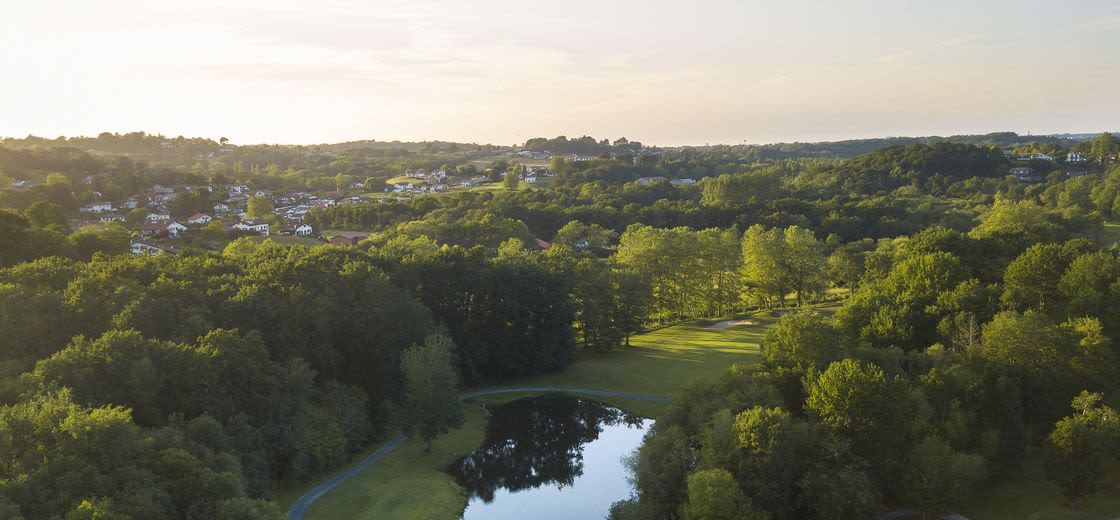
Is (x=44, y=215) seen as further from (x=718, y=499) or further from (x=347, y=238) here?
(x=718, y=499)

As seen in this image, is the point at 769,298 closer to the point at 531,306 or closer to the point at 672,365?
the point at 672,365

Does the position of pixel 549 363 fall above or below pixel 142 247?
below

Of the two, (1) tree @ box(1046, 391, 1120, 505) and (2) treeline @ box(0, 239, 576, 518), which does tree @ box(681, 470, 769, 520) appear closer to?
(1) tree @ box(1046, 391, 1120, 505)

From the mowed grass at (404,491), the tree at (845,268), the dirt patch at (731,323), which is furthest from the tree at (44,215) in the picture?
the tree at (845,268)

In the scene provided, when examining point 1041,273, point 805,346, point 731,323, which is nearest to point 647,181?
point 731,323

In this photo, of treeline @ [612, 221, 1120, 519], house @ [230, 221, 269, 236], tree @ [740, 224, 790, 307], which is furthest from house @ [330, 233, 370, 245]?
treeline @ [612, 221, 1120, 519]

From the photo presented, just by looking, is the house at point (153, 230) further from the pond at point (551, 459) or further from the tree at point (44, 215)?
the pond at point (551, 459)
